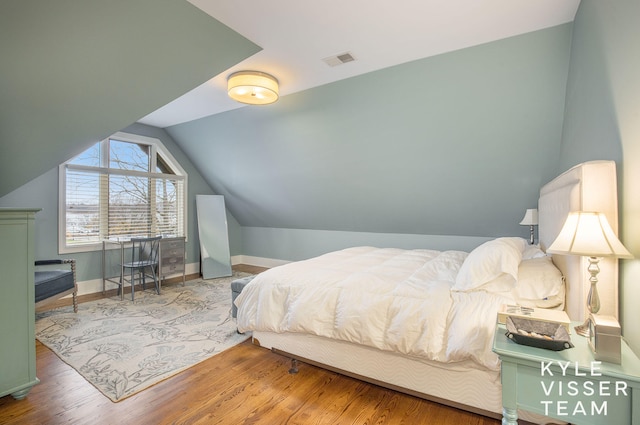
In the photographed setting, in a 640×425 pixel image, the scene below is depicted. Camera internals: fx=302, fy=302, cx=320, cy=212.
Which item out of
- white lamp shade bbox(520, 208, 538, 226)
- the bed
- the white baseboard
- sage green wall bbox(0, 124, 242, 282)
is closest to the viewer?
the bed

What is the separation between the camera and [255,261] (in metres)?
6.57

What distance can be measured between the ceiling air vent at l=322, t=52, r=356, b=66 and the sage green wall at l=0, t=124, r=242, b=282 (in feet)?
11.9

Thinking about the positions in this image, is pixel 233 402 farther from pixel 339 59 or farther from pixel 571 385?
pixel 339 59

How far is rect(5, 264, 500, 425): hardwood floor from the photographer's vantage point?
1.84 meters

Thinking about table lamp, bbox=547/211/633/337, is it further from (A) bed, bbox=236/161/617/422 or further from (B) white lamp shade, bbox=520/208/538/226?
(B) white lamp shade, bbox=520/208/538/226

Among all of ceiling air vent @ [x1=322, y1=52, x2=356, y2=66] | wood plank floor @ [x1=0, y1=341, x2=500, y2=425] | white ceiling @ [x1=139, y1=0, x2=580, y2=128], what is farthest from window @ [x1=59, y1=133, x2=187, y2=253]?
ceiling air vent @ [x1=322, y1=52, x2=356, y2=66]

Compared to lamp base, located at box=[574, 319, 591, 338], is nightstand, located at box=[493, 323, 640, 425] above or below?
below

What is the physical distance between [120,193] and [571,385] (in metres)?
5.49

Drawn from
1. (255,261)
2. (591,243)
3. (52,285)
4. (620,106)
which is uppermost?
(620,106)

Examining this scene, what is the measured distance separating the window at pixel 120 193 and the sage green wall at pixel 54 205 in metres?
0.09

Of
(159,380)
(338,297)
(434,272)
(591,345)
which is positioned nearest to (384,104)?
(434,272)

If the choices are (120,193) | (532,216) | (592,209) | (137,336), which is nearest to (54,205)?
(120,193)

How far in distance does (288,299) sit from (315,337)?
13.9 inches

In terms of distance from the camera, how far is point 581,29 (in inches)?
79.4
